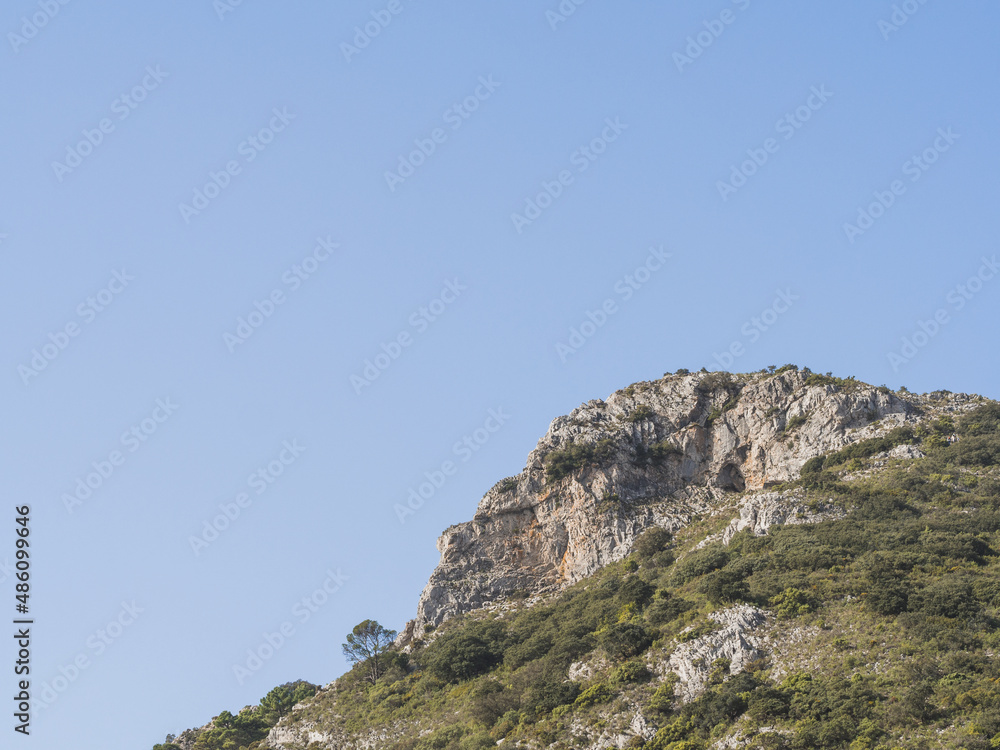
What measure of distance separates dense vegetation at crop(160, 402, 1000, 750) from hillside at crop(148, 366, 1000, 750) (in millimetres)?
196

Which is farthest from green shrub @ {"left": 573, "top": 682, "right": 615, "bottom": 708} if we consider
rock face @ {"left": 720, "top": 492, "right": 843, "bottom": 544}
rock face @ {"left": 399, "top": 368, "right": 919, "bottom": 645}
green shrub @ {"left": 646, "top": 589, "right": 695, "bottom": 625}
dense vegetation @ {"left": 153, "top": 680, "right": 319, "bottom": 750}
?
dense vegetation @ {"left": 153, "top": 680, "right": 319, "bottom": 750}

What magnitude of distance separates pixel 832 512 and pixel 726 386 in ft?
92.9

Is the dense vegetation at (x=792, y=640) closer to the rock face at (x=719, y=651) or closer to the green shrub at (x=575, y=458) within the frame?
the rock face at (x=719, y=651)

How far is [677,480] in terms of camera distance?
109062mm

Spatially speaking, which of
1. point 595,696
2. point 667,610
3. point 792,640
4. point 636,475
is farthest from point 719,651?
point 636,475

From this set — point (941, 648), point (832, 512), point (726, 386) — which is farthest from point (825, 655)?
point (726, 386)

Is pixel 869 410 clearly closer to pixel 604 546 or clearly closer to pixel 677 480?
pixel 677 480

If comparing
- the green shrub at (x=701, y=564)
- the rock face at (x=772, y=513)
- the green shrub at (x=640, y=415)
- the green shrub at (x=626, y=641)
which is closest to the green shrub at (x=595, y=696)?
the green shrub at (x=626, y=641)

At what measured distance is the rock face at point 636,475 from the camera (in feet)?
339

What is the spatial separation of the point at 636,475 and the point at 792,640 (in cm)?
4088

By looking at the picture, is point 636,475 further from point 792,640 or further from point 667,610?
point 792,640

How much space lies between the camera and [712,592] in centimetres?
7756

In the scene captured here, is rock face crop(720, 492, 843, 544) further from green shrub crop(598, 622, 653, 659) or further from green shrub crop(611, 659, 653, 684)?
green shrub crop(611, 659, 653, 684)

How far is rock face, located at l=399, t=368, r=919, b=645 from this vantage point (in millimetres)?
103250
